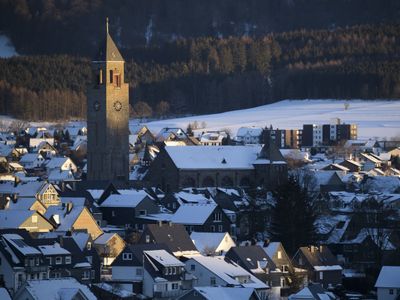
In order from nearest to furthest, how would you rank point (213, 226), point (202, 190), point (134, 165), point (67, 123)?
point (213, 226) < point (202, 190) < point (134, 165) < point (67, 123)

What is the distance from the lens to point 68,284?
4834 cm

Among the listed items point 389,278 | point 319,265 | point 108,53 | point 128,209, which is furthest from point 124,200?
point 389,278

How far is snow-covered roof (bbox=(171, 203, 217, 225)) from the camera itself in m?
70.4

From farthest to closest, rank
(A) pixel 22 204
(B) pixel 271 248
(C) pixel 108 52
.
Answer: (C) pixel 108 52, (A) pixel 22 204, (B) pixel 271 248

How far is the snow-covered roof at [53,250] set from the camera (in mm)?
56031

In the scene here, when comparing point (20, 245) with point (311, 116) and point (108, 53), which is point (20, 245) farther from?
point (311, 116)

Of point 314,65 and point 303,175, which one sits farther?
point 314,65

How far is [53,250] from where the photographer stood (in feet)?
185

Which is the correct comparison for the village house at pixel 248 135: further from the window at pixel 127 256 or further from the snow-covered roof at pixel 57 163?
the window at pixel 127 256

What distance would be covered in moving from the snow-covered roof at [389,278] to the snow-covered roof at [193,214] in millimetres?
15433

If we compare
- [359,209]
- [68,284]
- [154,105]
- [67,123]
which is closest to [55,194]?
[359,209]

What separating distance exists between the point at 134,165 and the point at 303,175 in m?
18.0

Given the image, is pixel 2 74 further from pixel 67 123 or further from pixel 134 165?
pixel 134 165

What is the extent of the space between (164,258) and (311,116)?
11102 cm
